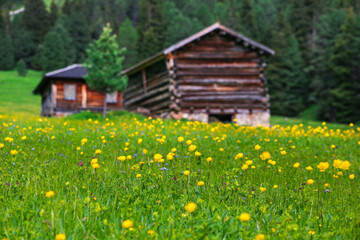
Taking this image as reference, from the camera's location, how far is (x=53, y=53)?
2810 inches

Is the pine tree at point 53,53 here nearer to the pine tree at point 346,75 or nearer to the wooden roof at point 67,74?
the wooden roof at point 67,74

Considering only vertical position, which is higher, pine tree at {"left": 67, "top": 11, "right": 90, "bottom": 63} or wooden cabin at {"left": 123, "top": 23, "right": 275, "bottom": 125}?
pine tree at {"left": 67, "top": 11, "right": 90, "bottom": 63}

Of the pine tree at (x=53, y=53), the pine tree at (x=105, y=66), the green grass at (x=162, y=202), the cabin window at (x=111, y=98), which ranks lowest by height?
the green grass at (x=162, y=202)

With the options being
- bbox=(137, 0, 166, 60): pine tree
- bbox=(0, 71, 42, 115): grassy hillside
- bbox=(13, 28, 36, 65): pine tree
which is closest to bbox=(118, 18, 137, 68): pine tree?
bbox=(137, 0, 166, 60): pine tree

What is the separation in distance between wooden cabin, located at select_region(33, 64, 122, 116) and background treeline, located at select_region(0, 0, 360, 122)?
89.9ft

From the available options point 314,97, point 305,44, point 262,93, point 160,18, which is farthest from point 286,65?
point 262,93

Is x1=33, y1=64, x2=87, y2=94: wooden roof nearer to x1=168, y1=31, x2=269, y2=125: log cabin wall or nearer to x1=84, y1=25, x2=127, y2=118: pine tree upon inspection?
x1=84, y1=25, x2=127, y2=118: pine tree

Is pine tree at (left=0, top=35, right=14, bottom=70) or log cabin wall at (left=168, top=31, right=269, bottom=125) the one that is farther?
pine tree at (left=0, top=35, right=14, bottom=70)

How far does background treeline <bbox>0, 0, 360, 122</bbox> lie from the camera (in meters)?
40.2

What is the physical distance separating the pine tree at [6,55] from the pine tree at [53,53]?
10.6m

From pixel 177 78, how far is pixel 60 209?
15.8 metres

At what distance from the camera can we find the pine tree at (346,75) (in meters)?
36.8

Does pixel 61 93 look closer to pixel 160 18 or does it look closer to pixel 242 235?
pixel 242 235

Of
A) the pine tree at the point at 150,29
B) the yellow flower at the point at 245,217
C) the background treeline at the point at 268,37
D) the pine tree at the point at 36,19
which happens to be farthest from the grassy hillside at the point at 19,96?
the yellow flower at the point at 245,217
